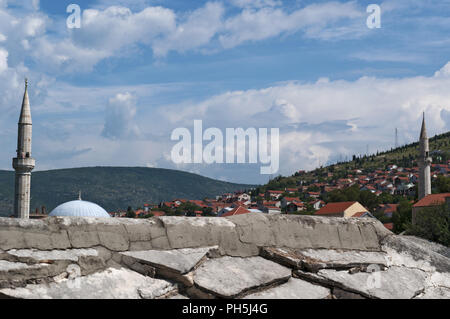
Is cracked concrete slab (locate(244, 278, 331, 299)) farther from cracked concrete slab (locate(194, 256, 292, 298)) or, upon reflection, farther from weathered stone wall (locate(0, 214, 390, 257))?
weathered stone wall (locate(0, 214, 390, 257))

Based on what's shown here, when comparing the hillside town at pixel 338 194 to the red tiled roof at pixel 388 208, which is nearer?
the hillside town at pixel 338 194

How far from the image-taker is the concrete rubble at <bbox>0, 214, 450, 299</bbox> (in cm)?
281

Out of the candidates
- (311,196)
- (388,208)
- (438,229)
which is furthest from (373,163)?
(438,229)

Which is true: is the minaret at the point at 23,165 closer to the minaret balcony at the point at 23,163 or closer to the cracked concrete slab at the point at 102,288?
the minaret balcony at the point at 23,163

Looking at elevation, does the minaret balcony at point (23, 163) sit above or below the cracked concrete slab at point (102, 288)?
above

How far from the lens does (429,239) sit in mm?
4527

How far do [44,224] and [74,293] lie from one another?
44cm

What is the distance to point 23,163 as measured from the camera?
38.6m

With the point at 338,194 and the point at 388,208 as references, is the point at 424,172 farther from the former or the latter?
the point at 338,194

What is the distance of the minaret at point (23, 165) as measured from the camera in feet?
127

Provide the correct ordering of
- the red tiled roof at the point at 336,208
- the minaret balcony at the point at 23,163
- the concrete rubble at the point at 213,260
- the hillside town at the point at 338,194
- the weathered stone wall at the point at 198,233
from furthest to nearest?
the hillside town at the point at 338,194
the red tiled roof at the point at 336,208
the minaret balcony at the point at 23,163
the weathered stone wall at the point at 198,233
the concrete rubble at the point at 213,260

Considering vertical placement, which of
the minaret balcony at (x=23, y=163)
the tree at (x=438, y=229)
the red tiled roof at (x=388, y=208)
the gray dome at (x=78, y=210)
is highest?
the minaret balcony at (x=23, y=163)

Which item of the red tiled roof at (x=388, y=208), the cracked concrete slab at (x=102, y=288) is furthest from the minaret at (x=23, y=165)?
the red tiled roof at (x=388, y=208)
